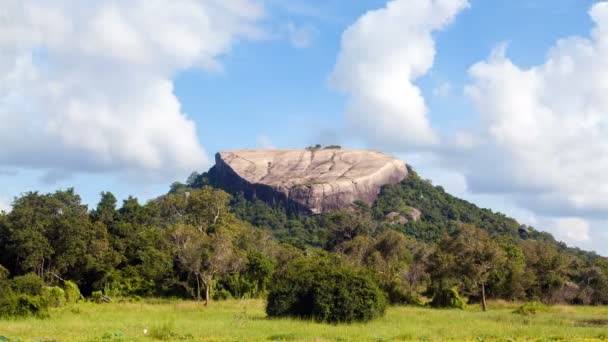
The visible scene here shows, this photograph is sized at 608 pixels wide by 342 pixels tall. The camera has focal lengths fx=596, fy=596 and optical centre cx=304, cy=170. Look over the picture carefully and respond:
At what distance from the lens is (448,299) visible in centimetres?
4372

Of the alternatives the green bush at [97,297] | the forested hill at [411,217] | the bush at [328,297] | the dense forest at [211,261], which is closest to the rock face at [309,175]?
the forested hill at [411,217]

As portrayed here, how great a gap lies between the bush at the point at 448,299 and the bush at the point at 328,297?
46.9ft

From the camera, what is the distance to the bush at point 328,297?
29062mm

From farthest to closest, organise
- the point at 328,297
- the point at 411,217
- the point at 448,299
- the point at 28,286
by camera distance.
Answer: the point at 411,217 < the point at 448,299 < the point at 28,286 < the point at 328,297

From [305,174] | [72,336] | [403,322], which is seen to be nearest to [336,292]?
[403,322]

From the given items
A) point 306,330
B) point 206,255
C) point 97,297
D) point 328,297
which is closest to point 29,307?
point 97,297

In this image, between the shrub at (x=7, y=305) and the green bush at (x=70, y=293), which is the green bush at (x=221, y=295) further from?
the shrub at (x=7, y=305)

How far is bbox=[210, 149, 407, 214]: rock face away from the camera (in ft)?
441

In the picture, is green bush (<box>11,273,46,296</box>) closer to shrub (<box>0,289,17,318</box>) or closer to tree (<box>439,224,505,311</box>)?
shrub (<box>0,289,17,318</box>)

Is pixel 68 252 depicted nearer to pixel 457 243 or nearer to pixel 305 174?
pixel 457 243

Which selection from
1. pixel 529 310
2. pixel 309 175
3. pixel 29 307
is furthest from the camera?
pixel 309 175

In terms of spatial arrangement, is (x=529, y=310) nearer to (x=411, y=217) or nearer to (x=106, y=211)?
(x=106, y=211)

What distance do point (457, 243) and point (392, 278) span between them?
5.71 meters

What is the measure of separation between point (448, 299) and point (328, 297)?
57.0 ft
